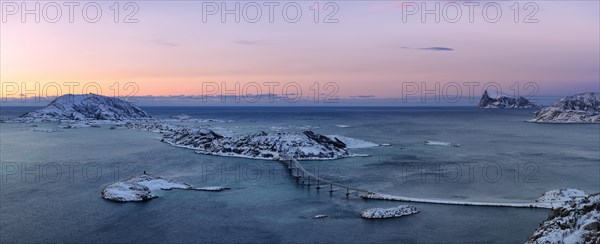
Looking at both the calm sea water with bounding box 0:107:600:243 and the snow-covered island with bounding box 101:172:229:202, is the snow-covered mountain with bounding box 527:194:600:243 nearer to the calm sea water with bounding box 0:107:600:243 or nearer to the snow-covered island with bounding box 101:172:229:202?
the calm sea water with bounding box 0:107:600:243

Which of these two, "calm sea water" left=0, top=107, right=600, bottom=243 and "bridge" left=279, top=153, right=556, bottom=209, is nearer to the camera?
"calm sea water" left=0, top=107, right=600, bottom=243

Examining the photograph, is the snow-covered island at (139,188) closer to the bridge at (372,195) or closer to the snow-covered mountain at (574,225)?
the bridge at (372,195)

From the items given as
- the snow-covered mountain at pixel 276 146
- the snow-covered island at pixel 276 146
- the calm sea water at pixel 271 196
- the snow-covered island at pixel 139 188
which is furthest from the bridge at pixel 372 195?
the snow-covered island at pixel 139 188

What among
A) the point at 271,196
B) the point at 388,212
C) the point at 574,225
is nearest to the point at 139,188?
the point at 271,196

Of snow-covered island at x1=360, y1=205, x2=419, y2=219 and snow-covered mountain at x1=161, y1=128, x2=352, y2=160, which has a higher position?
snow-covered mountain at x1=161, y1=128, x2=352, y2=160

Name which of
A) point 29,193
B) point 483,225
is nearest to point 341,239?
point 483,225

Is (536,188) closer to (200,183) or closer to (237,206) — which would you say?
(237,206)

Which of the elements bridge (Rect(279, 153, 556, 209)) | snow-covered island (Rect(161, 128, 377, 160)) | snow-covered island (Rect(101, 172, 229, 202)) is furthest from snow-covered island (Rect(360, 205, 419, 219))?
snow-covered island (Rect(161, 128, 377, 160))
